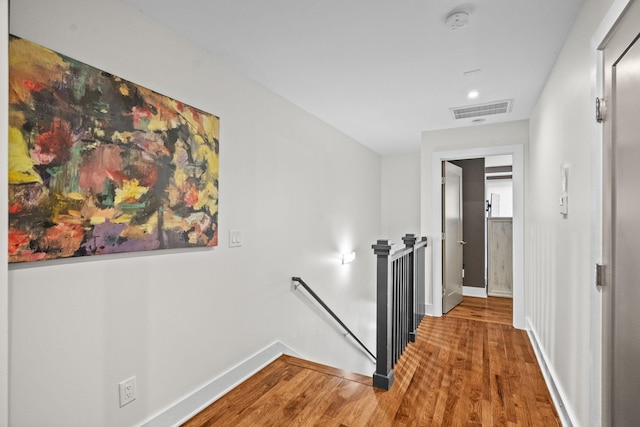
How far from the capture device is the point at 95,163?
1.65 m

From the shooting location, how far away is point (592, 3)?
65.5 inches

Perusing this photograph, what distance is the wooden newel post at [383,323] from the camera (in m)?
2.37

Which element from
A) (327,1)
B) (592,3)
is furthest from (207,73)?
(592,3)

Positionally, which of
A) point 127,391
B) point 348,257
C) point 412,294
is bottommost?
point 127,391

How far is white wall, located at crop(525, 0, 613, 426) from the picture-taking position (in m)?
1.57

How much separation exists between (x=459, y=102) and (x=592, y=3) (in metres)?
1.67

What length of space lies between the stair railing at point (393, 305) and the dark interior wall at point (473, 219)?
2.66m

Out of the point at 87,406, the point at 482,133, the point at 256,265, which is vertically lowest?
the point at 87,406

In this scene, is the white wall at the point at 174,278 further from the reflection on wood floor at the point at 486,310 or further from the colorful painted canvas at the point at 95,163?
the reflection on wood floor at the point at 486,310

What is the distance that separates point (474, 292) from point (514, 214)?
7.22 feet

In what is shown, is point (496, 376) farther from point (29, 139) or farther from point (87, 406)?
point (29, 139)

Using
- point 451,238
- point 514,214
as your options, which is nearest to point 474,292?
point 451,238

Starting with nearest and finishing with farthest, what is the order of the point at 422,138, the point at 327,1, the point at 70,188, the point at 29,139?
the point at 29,139 < the point at 70,188 < the point at 327,1 < the point at 422,138

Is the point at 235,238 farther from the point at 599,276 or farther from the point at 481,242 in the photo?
the point at 481,242
